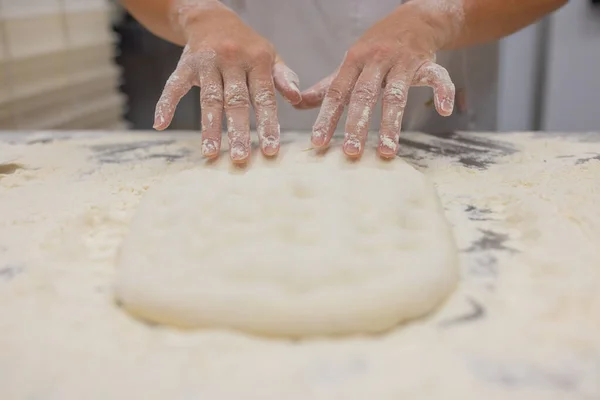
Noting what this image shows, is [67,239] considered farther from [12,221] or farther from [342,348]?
[342,348]

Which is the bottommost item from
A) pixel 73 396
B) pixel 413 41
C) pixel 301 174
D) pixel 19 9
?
pixel 73 396

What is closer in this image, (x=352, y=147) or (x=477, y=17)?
(x=352, y=147)

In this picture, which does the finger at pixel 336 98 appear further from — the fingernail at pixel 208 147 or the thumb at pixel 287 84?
the fingernail at pixel 208 147

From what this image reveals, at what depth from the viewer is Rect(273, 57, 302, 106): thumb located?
117cm

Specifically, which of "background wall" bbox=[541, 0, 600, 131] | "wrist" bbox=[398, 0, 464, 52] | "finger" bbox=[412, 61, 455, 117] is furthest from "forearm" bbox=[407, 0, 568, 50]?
"background wall" bbox=[541, 0, 600, 131]

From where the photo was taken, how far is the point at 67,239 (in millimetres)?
896

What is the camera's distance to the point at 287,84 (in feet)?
3.86

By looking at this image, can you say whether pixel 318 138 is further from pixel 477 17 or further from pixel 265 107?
pixel 477 17

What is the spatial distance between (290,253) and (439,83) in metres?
0.56

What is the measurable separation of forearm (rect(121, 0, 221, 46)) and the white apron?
0.65 feet

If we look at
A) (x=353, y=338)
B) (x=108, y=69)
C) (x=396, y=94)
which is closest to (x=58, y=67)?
(x=108, y=69)

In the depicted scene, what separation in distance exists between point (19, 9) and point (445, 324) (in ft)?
6.83

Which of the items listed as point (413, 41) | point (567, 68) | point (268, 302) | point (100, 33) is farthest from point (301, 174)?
point (100, 33)

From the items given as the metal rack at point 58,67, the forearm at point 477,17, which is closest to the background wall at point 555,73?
the forearm at point 477,17
